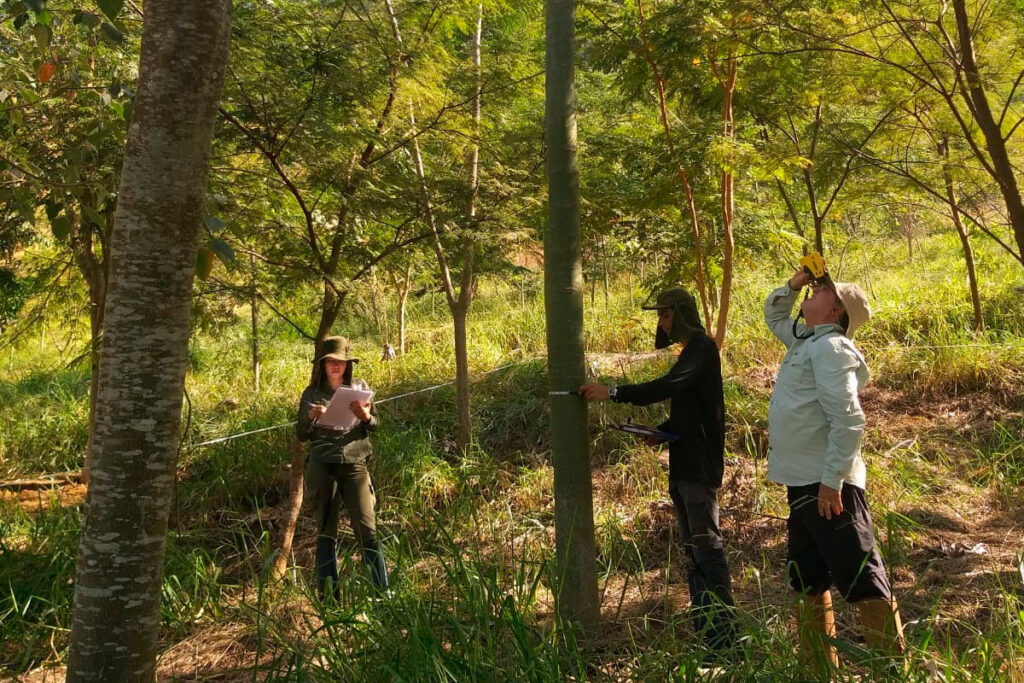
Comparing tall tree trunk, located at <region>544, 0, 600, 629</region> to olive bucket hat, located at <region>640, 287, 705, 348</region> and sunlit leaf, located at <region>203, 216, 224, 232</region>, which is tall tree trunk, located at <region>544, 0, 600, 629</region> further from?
sunlit leaf, located at <region>203, 216, 224, 232</region>

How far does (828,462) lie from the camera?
286cm

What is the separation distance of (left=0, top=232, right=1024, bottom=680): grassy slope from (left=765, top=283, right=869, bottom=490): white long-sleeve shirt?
409mm

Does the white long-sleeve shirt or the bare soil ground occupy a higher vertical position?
the white long-sleeve shirt

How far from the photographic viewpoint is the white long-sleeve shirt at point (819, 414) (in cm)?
285

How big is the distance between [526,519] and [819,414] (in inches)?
81.9

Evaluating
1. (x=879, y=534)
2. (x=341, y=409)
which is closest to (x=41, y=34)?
(x=341, y=409)

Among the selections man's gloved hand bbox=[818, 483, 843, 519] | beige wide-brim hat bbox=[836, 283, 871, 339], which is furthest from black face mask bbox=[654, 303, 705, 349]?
man's gloved hand bbox=[818, 483, 843, 519]

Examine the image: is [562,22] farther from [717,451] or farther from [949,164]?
[949,164]

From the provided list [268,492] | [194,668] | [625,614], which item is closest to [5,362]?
[268,492]

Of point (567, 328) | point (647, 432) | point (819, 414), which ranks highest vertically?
point (567, 328)

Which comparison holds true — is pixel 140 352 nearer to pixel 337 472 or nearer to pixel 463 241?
pixel 337 472

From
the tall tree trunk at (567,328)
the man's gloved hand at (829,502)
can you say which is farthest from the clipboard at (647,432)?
the man's gloved hand at (829,502)

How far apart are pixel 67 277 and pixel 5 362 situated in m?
8.78

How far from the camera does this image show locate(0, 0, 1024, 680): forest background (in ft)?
9.35
